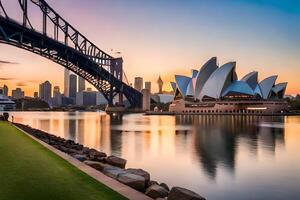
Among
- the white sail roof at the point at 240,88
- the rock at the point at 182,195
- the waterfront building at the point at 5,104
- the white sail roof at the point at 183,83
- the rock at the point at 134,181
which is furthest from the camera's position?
the waterfront building at the point at 5,104

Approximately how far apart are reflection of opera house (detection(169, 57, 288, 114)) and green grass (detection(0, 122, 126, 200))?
103 metres

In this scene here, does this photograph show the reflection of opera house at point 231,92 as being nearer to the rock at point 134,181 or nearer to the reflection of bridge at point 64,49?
the reflection of bridge at point 64,49

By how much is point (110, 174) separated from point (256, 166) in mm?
9315

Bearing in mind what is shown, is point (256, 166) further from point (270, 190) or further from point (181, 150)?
point (181, 150)

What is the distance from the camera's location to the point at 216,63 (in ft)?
384

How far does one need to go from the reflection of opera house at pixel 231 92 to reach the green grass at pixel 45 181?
103 metres

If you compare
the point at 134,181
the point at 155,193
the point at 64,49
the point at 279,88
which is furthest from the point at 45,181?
the point at 279,88

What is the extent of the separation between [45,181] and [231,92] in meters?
116

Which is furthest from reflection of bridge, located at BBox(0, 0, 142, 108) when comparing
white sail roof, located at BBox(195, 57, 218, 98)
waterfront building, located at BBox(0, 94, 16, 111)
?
waterfront building, located at BBox(0, 94, 16, 111)

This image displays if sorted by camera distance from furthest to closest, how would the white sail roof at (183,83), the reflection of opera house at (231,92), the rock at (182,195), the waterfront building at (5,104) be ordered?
the waterfront building at (5,104) → the white sail roof at (183,83) → the reflection of opera house at (231,92) → the rock at (182,195)

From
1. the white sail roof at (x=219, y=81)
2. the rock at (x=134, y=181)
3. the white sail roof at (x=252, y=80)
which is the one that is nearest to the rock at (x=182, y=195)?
the rock at (x=134, y=181)

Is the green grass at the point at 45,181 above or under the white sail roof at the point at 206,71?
under

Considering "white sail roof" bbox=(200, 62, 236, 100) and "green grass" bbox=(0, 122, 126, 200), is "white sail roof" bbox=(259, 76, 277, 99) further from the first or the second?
"green grass" bbox=(0, 122, 126, 200)

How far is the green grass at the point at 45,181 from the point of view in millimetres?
6637
